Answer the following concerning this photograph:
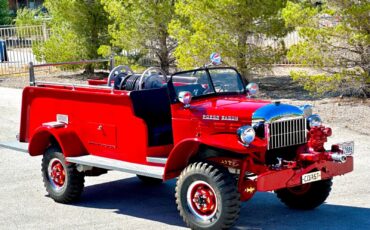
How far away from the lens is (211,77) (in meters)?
8.45

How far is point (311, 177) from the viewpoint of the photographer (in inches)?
297

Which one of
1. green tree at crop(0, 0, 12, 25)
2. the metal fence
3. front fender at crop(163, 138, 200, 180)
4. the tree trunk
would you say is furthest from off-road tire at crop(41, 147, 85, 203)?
green tree at crop(0, 0, 12, 25)

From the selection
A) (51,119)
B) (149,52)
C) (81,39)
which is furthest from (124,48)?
(51,119)

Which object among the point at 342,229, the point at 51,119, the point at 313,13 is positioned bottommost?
the point at 342,229

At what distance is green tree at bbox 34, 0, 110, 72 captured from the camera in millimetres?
22156

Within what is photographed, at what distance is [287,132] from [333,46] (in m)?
8.16

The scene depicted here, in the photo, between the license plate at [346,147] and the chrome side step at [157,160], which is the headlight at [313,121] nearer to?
the license plate at [346,147]

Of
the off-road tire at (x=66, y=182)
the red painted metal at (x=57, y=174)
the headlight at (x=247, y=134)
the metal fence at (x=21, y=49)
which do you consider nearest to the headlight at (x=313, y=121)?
the headlight at (x=247, y=134)

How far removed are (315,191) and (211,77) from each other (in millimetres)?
1747

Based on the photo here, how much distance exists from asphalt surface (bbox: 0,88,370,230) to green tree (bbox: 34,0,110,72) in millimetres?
11369

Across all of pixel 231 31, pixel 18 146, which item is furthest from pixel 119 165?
pixel 231 31

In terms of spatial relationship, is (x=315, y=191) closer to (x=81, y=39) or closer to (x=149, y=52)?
(x=149, y=52)

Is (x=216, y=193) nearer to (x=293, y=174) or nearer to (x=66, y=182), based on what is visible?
(x=293, y=174)

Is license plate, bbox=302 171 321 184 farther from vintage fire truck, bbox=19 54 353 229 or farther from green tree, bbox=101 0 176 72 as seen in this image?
green tree, bbox=101 0 176 72
